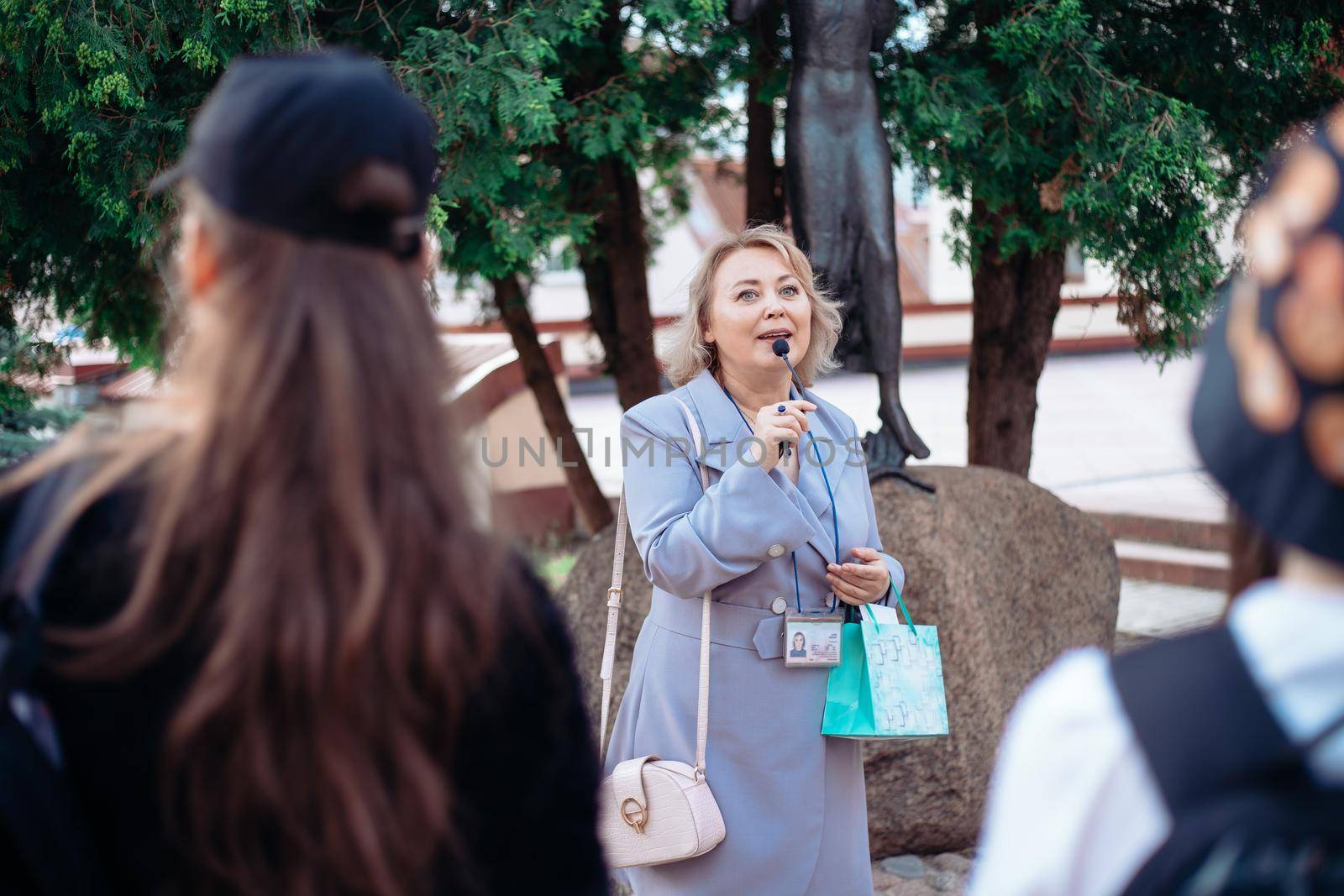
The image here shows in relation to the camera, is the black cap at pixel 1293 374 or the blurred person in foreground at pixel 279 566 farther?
the blurred person in foreground at pixel 279 566

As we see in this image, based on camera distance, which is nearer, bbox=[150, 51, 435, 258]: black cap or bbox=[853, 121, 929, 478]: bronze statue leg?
bbox=[150, 51, 435, 258]: black cap

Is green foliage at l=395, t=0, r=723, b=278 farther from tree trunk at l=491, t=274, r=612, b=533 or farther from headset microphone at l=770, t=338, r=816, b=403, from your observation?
headset microphone at l=770, t=338, r=816, b=403

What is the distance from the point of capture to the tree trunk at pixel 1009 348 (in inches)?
219

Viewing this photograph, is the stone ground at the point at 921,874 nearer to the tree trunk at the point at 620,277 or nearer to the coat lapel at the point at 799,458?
the coat lapel at the point at 799,458

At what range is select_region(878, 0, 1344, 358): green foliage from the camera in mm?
4195

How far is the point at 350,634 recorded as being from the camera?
0.94 m

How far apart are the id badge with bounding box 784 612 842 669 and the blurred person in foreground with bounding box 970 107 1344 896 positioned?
1.47 m

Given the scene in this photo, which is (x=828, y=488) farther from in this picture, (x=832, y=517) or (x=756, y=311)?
(x=756, y=311)

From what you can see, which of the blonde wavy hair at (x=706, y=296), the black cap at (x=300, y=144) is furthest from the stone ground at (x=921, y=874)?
the black cap at (x=300, y=144)

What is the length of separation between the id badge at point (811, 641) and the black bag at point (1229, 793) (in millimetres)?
1543

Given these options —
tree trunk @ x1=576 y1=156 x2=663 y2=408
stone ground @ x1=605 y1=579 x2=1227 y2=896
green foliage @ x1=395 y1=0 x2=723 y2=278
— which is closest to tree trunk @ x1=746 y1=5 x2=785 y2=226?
green foliage @ x1=395 y1=0 x2=723 y2=278

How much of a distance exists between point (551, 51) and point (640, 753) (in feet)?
7.49

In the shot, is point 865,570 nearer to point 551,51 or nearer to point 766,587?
point 766,587

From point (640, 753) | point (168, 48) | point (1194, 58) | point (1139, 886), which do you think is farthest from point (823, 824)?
point (1194, 58)
